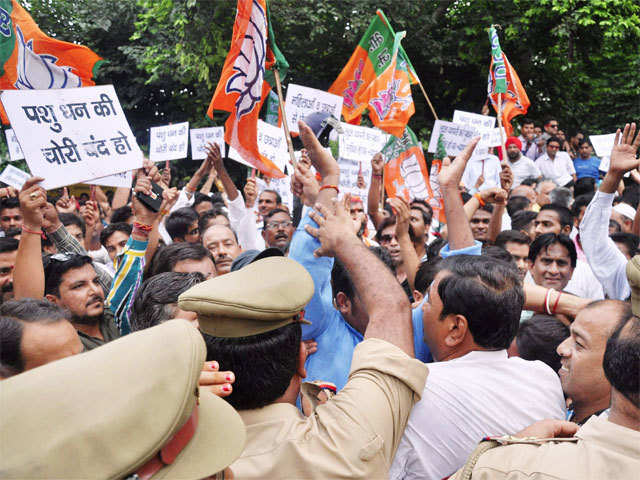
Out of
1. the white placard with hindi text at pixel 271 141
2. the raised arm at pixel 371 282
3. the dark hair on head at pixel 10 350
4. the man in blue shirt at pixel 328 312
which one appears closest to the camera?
the raised arm at pixel 371 282

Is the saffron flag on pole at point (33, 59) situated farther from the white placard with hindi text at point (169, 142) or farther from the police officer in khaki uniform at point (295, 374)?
the police officer in khaki uniform at point (295, 374)

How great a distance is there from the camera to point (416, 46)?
14.4 meters

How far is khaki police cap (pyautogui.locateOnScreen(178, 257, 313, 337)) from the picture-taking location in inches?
60.7

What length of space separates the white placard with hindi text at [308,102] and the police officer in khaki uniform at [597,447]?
521cm

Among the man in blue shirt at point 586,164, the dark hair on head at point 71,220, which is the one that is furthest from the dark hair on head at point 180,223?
the man in blue shirt at point 586,164

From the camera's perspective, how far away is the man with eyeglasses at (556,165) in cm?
1083

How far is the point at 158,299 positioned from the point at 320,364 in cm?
82

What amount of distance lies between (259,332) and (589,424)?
0.90 m

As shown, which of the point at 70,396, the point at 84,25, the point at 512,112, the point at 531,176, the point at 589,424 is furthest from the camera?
the point at 84,25

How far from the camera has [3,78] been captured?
463cm

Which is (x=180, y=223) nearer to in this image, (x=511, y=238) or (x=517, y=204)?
(x=511, y=238)

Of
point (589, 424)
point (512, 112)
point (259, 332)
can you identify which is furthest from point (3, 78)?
point (512, 112)

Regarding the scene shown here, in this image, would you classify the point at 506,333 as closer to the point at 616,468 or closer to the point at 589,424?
the point at 589,424

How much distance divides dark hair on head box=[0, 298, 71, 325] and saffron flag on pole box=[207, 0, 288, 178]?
158 centimetres
